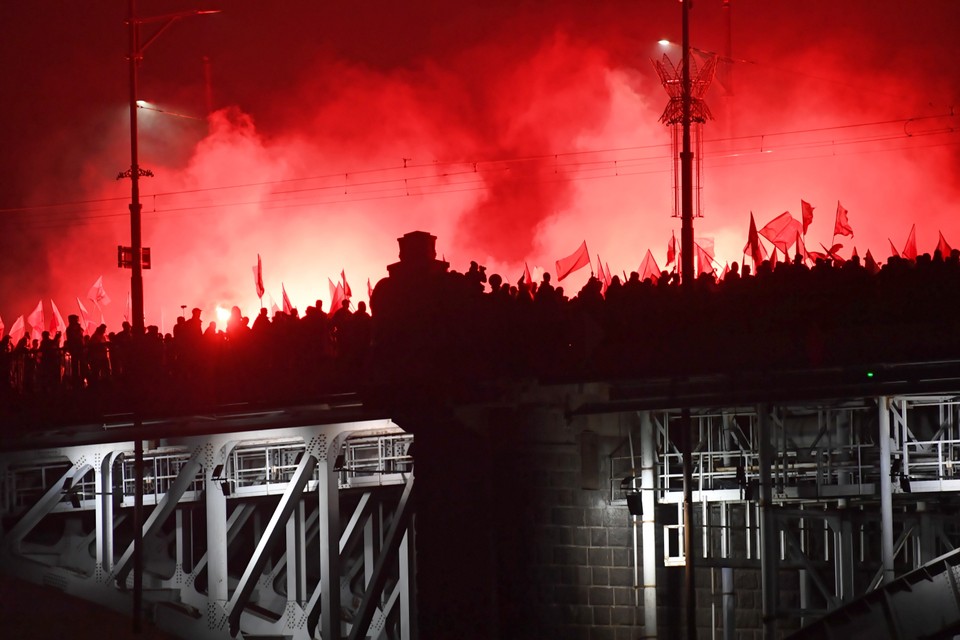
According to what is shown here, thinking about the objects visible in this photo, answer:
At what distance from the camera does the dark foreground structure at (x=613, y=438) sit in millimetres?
24219

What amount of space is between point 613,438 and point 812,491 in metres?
3.51

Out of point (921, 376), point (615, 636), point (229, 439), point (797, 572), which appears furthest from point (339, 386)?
point (921, 376)

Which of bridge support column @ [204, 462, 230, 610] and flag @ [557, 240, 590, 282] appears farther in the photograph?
flag @ [557, 240, 590, 282]

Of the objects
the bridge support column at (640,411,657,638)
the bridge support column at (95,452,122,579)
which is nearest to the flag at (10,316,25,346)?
the bridge support column at (95,452,122,579)

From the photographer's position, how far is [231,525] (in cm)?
3538

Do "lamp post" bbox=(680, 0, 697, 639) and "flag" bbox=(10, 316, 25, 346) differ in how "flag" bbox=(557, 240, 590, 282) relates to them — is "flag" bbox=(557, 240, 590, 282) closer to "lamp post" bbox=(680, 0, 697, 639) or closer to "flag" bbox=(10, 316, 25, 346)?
"lamp post" bbox=(680, 0, 697, 639)

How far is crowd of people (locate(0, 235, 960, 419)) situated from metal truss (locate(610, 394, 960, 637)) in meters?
1.16

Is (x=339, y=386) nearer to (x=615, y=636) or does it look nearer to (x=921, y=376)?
(x=615, y=636)

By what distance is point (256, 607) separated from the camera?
34.8 m

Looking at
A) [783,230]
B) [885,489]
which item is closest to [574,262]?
[783,230]

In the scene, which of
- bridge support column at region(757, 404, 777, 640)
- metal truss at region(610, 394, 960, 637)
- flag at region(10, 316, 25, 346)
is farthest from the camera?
flag at region(10, 316, 25, 346)

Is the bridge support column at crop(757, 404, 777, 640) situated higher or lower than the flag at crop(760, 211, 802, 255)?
lower

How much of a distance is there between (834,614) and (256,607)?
14.4 m

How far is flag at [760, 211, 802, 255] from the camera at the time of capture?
3334 centimetres
